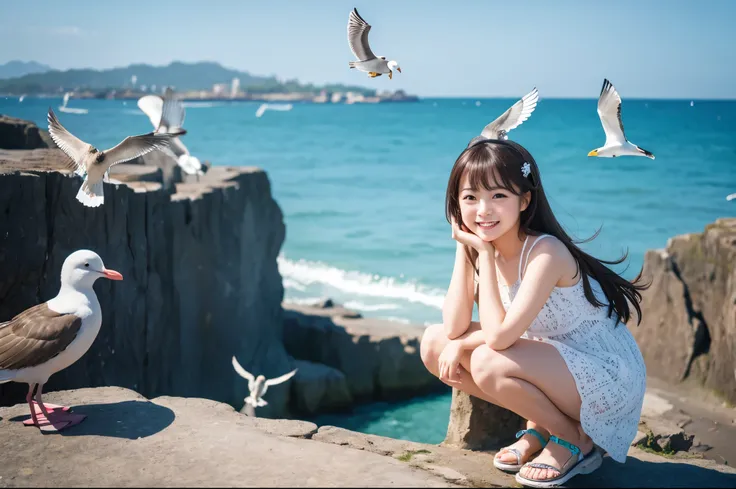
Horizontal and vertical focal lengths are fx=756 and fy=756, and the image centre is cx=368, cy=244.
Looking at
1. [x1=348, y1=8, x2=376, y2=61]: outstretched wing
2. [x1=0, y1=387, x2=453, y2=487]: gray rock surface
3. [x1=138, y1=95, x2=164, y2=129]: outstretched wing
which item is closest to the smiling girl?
[x1=0, y1=387, x2=453, y2=487]: gray rock surface

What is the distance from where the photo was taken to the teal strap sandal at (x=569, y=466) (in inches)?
108

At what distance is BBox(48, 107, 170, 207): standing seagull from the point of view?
3793 mm

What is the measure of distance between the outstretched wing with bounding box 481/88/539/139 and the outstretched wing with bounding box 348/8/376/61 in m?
0.72

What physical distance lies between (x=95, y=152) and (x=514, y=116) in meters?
2.16

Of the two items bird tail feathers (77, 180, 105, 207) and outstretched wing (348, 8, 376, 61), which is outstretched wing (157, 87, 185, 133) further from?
outstretched wing (348, 8, 376, 61)

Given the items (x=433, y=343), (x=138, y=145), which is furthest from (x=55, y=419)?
(x=433, y=343)

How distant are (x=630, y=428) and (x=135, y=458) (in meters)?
1.92

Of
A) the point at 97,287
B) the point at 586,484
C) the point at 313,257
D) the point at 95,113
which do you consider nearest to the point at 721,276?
the point at 586,484

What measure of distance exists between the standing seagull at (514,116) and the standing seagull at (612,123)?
0.33 m

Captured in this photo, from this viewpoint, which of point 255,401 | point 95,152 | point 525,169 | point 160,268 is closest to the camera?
point 525,169

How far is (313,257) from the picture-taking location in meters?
17.7

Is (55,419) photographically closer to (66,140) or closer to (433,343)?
(66,140)

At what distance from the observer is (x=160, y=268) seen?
724cm

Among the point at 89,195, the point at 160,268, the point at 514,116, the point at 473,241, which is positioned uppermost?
the point at 514,116
